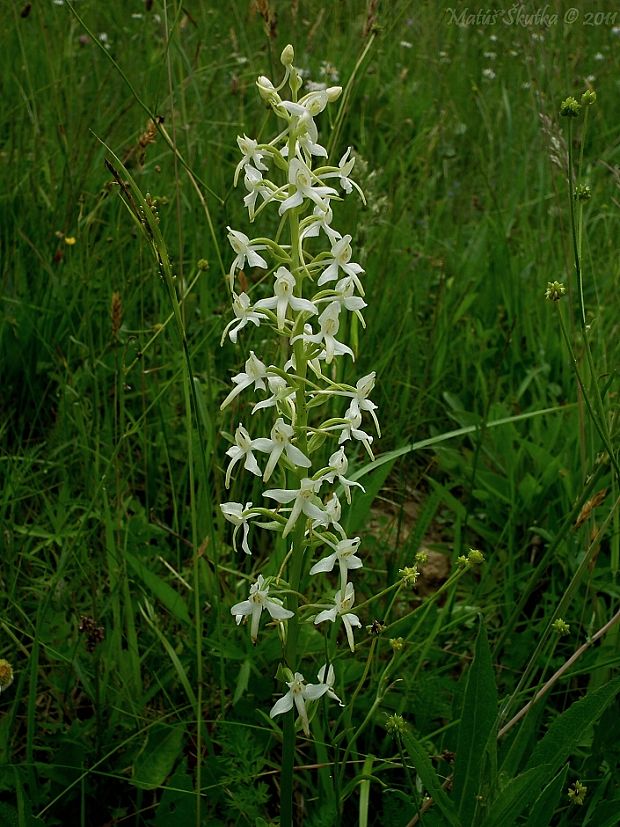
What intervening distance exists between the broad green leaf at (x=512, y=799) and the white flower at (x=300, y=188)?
952mm

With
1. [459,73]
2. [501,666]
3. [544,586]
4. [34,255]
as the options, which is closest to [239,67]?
[459,73]

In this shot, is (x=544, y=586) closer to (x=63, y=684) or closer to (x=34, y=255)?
(x=63, y=684)

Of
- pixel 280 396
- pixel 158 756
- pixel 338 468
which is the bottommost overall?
pixel 158 756

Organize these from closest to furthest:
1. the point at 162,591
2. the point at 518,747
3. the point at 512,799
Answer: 1. the point at 512,799
2. the point at 518,747
3. the point at 162,591

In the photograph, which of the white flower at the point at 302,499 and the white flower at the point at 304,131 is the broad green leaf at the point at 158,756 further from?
the white flower at the point at 304,131

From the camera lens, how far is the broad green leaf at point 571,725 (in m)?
1.46

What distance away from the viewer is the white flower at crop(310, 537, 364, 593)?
1428 millimetres

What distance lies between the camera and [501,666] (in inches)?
80.2

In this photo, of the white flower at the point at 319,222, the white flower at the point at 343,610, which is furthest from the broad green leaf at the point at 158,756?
the white flower at the point at 319,222

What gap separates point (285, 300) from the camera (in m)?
1.40

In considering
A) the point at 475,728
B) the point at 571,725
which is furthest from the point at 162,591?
the point at 571,725

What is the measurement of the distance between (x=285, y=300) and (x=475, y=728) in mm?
755

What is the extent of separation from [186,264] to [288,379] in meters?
1.87

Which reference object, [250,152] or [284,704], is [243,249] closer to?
[250,152]
